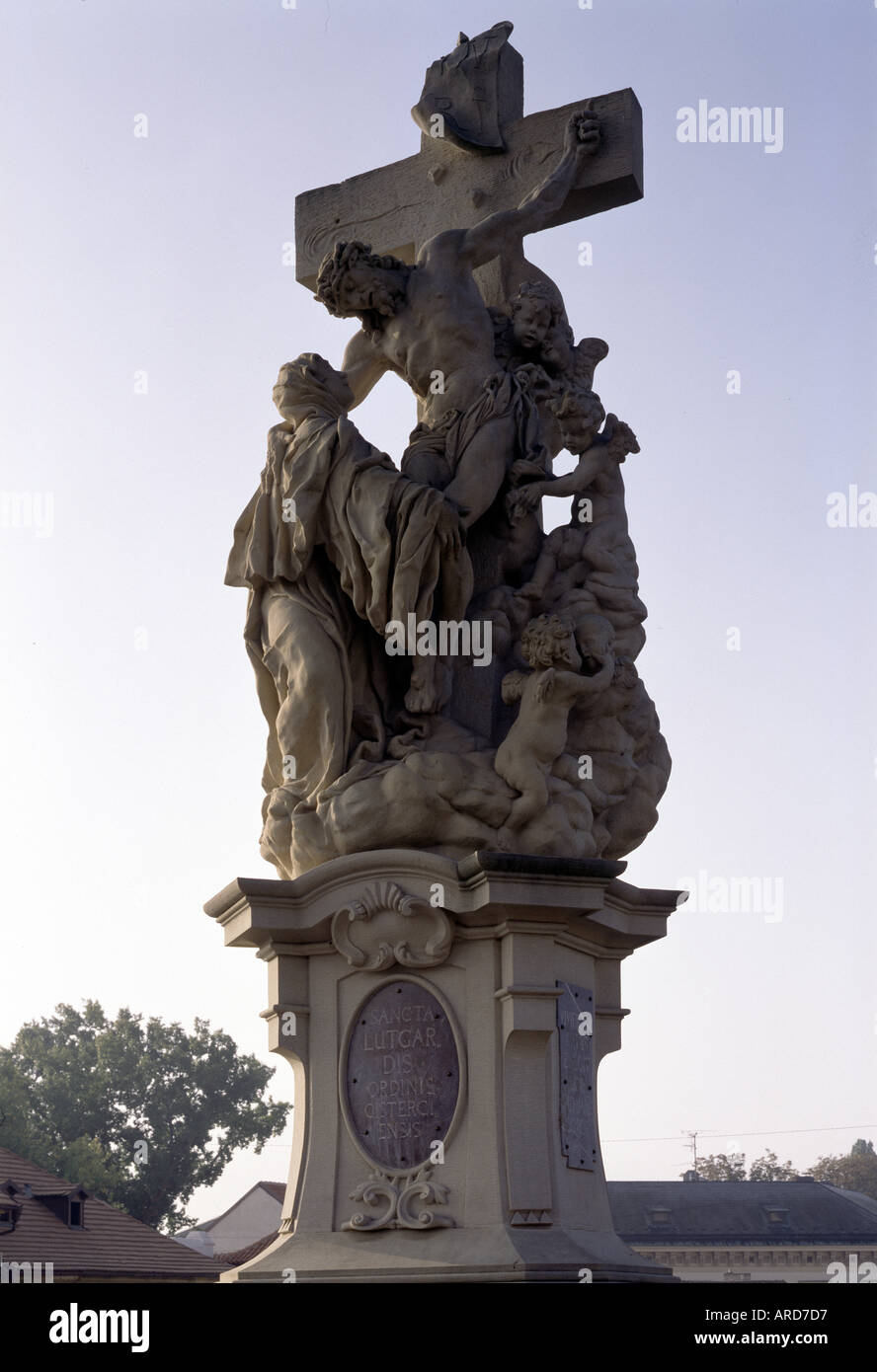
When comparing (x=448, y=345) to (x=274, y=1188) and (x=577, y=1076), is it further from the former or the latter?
(x=274, y=1188)

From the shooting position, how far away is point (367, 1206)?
884 centimetres

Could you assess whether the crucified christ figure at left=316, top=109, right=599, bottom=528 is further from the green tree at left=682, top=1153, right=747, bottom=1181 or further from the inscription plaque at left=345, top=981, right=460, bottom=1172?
the green tree at left=682, top=1153, right=747, bottom=1181

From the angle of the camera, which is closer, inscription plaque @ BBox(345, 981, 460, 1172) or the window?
inscription plaque @ BBox(345, 981, 460, 1172)

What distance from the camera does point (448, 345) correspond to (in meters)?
10.5

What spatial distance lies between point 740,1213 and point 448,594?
31.1 metres

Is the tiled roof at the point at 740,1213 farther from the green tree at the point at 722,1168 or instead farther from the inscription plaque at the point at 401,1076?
the inscription plaque at the point at 401,1076

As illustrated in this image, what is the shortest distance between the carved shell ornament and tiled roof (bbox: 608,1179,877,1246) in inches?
1112

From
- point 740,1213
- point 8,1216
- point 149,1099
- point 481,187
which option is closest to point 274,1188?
point 149,1099

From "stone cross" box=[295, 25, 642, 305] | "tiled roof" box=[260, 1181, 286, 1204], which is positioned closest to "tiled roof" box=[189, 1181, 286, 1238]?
"tiled roof" box=[260, 1181, 286, 1204]

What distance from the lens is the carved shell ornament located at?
355 inches

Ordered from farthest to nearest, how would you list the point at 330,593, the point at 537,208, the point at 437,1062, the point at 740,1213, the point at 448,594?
1. the point at 740,1213
2. the point at 537,208
3. the point at 330,593
4. the point at 448,594
5. the point at 437,1062

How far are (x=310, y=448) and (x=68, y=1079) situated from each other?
124 ft
